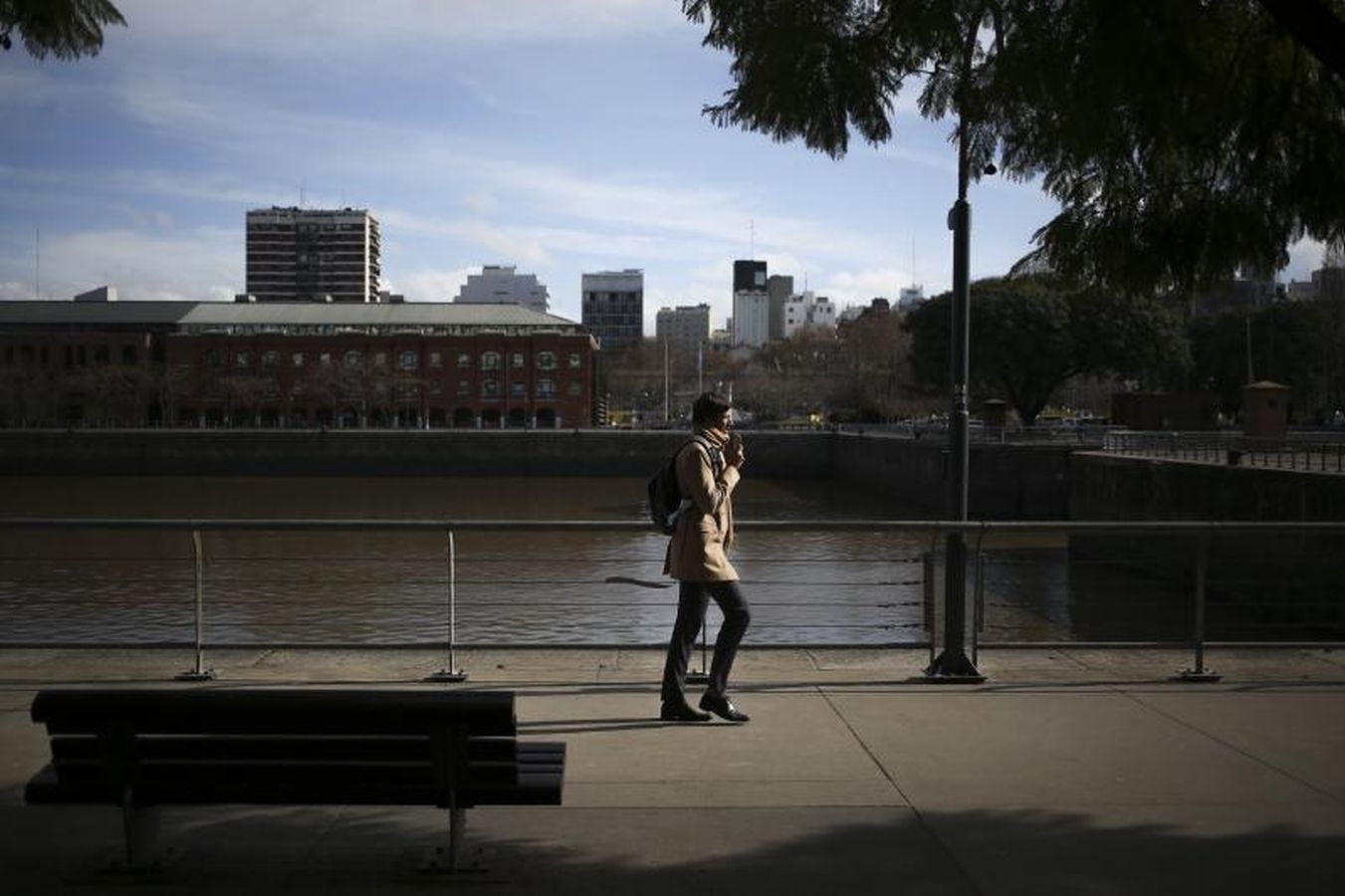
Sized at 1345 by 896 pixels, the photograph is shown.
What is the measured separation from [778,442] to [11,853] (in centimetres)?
7489

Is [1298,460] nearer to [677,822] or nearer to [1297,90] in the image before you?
[1297,90]

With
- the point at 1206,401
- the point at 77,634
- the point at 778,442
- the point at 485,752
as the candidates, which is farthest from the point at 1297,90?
the point at 778,442

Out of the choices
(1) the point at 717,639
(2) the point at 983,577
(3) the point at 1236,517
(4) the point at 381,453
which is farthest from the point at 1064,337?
(1) the point at 717,639

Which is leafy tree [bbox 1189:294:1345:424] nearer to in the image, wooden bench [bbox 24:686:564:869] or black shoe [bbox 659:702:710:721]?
black shoe [bbox 659:702:710:721]

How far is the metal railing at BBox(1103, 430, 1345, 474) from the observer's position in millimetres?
31831

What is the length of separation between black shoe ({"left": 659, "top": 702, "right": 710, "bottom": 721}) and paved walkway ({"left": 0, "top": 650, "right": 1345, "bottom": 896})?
116 mm

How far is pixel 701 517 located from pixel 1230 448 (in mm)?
31651

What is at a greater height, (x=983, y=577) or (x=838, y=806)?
(x=983, y=577)

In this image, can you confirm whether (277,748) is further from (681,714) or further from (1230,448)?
(1230,448)

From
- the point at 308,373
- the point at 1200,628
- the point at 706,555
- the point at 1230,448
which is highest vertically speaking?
the point at 308,373

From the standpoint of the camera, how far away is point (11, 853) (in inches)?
191

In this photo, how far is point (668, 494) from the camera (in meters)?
6.91

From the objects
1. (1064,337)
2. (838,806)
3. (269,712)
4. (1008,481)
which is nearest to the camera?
(269,712)

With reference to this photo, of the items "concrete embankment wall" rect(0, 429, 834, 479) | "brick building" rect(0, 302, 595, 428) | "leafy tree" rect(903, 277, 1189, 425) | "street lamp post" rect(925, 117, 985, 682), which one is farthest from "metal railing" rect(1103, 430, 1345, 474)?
"brick building" rect(0, 302, 595, 428)
